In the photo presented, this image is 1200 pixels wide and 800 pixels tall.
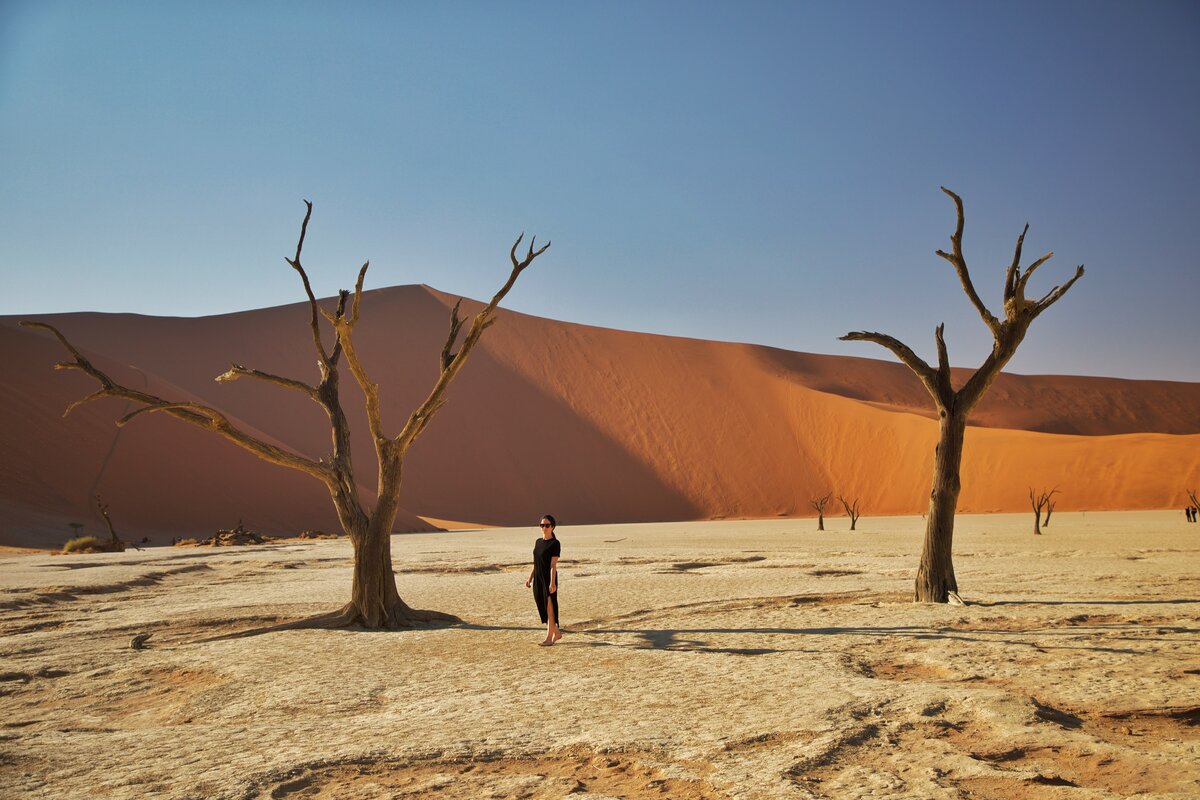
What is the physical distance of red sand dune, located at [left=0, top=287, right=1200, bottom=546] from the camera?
1330 inches

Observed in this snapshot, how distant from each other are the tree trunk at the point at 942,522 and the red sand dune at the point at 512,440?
981 inches

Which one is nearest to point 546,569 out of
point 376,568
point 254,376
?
point 376,568

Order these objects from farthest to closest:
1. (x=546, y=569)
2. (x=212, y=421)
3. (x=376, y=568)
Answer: (x=212, y=421) → (x=376, y=568) → (x=546, y=569)

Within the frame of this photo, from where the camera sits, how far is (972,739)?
4672 millimetres

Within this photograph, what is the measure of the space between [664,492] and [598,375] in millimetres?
15520

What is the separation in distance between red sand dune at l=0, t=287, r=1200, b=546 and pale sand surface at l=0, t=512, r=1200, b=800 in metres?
21.8

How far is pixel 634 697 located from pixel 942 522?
19.0ft

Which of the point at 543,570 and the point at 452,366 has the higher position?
the point at 452,366

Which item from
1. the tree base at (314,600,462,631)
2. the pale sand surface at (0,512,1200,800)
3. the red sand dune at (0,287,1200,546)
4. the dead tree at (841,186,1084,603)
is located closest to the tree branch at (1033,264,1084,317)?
the dead tree at (841,186,1084,603)

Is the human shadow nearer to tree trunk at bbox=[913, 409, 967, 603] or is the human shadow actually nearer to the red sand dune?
tree trunk at bbox=[913, 409, 967, 603]

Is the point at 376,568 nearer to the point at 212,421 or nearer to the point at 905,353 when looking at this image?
the point at 212,421

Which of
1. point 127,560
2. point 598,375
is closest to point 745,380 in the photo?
point 598,375

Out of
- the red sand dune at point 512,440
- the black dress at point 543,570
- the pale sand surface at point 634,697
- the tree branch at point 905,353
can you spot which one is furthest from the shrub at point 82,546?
the tree branch at point 905,353

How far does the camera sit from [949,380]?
10211 mm
